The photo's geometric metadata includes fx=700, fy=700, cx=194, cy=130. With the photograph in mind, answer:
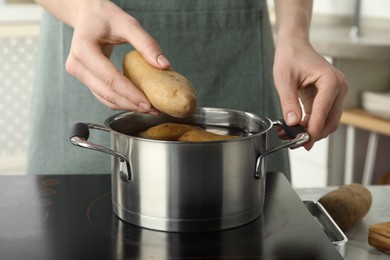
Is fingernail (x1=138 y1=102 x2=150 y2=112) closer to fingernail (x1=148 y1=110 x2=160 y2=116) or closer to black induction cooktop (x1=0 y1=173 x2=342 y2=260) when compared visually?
fingernail (x1=148 y1=110 x2=160 y2=116)

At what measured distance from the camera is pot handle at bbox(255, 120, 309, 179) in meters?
0.81

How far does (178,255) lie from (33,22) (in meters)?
2.37

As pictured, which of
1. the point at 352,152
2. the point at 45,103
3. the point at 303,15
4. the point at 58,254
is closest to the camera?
the point at 58,254

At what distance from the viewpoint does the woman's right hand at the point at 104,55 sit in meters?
0.86

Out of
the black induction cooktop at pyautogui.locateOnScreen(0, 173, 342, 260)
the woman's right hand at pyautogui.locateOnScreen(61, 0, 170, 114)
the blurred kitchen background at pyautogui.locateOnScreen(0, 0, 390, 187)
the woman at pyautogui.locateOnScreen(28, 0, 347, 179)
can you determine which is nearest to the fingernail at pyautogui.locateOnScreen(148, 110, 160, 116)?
the woman's right hand at pyautogui.locateOnScreen(61, 0, 170, 114)

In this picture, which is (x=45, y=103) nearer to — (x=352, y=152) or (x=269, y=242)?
(x=269, y=242)

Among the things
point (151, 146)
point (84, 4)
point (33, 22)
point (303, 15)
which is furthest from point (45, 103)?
point (33, 22)

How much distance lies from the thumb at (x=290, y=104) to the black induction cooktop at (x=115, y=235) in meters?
0.10

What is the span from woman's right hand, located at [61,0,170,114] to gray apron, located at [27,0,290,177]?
31 cm

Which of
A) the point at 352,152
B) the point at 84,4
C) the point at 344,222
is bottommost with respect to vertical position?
the point at 352,152

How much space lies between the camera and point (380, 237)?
34.9 inches

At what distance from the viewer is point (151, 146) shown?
0.76 metres

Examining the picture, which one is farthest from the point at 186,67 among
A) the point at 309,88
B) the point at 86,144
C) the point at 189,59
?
the point at 86,144

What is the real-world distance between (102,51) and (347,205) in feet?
1.30
